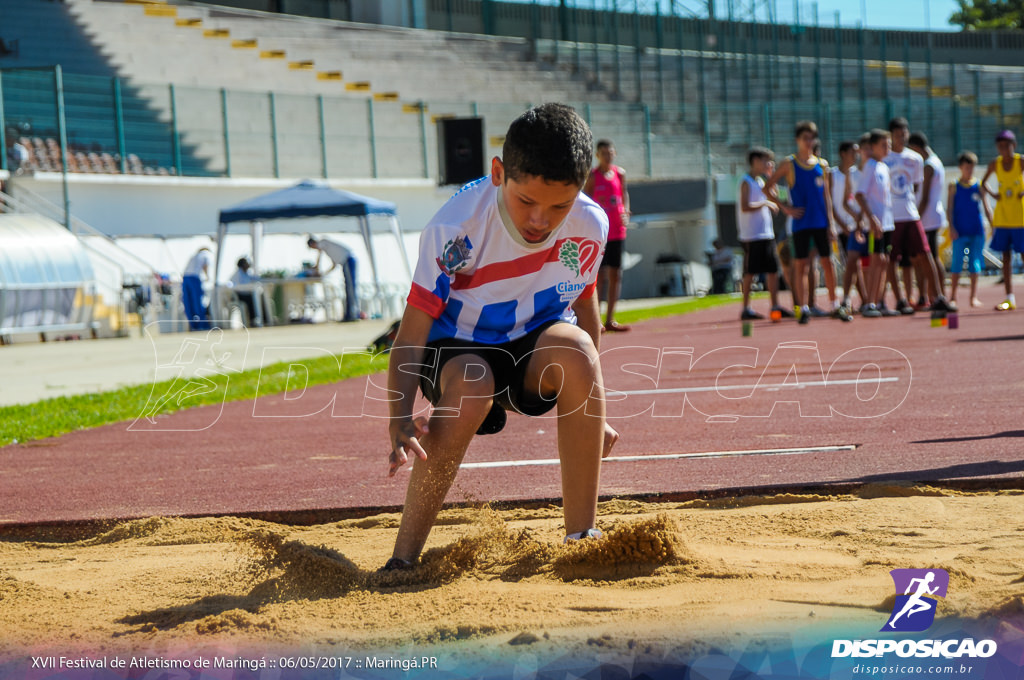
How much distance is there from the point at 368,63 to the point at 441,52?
327 cm

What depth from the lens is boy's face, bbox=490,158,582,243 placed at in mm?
3088

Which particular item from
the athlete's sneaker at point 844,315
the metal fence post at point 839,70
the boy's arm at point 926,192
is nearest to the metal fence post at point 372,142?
the metal fence post at point 839,70

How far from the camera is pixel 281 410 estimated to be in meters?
8.44

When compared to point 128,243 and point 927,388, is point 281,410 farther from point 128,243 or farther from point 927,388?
point 128,243

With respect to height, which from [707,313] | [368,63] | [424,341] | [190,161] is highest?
[368,63]

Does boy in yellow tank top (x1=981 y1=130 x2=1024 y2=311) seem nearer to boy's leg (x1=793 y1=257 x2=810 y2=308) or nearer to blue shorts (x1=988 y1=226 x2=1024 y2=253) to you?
blue shorts (x1=988 y1=226 x2=1024 y2=253)

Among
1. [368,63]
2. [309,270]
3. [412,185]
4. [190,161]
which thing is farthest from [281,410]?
[368,63]

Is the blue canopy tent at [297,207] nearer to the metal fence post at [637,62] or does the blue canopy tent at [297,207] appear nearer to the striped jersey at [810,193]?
the striped jersey at [810,193]

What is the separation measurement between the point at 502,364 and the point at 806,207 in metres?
10.7

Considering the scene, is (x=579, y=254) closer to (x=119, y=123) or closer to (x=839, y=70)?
(x=119, y=123)

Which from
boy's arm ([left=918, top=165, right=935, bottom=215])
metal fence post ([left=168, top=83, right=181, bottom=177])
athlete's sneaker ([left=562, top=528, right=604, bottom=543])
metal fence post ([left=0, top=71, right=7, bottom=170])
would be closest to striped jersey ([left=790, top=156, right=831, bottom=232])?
boy's arm ([left=918, top=165, right=935, bottom=215])

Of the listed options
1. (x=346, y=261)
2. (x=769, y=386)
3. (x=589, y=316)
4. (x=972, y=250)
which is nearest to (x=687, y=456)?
(x=589, y=316)

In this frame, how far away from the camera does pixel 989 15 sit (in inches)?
2363

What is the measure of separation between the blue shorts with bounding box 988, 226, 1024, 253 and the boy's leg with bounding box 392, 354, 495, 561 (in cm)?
1181
